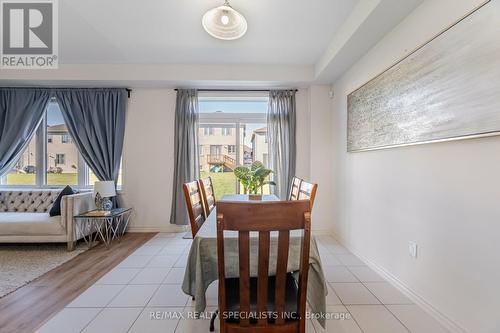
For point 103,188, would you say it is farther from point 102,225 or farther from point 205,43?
point 205,43

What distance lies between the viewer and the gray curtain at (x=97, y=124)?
3781 millimetres

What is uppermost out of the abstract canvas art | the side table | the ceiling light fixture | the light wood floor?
the ceiling light fixture

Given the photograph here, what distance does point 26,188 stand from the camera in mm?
3984

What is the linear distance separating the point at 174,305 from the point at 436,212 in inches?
83.7

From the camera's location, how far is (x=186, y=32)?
2709 millimetres

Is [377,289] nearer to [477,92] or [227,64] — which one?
[477,92]

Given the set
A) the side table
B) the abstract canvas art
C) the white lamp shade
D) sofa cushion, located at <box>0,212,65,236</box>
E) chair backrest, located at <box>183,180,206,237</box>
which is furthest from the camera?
the white lamp shade

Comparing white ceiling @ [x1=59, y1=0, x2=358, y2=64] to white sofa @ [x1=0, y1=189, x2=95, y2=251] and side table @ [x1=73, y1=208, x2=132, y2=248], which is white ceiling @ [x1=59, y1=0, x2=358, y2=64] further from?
side table @ [x1=73, y1=208, x2=132, y2=248]

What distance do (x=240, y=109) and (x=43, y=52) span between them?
9.26ft

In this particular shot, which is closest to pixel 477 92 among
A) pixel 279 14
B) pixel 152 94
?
pixel 279 14

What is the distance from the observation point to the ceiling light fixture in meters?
1.89

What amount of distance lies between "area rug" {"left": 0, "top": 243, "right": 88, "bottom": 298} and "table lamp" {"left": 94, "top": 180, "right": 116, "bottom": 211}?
0.57 meters

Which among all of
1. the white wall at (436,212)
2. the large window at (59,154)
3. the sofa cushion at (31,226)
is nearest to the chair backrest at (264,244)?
the white wall at (436,212)

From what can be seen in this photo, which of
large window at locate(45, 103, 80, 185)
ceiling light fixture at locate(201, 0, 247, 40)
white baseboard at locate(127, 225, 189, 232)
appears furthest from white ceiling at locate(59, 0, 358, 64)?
white baseboard at locate(127, 225, 189, 232)
